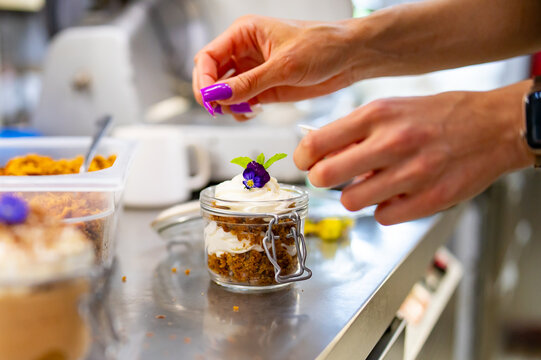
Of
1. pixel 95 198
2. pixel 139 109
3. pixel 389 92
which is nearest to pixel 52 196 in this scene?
pixel 95 198

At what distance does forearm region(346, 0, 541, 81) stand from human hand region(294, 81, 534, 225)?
33 cm

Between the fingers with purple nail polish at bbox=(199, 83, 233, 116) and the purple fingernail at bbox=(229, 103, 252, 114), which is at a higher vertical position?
the fingers with purple nail polish at bbox=(199, 83, 233, 116)

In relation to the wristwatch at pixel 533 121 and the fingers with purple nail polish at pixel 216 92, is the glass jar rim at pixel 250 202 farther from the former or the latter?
the wristwatch at pixel 533 121

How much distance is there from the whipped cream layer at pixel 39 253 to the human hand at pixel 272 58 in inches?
15.1

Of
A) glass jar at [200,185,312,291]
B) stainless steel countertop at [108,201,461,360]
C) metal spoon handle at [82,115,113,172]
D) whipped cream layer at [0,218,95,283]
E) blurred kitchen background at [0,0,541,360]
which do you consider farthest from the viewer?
blurred kitchen background at [0,0,541,360]

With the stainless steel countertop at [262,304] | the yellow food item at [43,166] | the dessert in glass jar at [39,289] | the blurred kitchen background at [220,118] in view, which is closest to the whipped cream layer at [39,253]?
the dessert in glass jar at [39,289]

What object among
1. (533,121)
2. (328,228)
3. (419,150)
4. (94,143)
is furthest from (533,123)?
(94,143)

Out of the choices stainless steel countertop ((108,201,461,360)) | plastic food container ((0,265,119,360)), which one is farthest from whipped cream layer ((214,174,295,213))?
plastic food container ((0,265,119,360))

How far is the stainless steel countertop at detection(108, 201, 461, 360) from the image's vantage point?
540 millimetres

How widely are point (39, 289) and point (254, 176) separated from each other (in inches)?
13.8

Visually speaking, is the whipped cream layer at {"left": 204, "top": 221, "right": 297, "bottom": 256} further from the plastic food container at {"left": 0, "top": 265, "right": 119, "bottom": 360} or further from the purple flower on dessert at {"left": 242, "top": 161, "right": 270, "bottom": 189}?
the plastic food container at {"left": 0, "top": 265, "right": 119, "bottom": 360}

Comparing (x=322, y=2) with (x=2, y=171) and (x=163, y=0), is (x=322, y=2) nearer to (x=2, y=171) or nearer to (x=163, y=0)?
(x=163, y=0)

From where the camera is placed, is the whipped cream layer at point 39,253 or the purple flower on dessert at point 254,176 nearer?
the whipped cream layer at point 39,253

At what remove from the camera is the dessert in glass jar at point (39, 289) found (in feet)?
1.25
